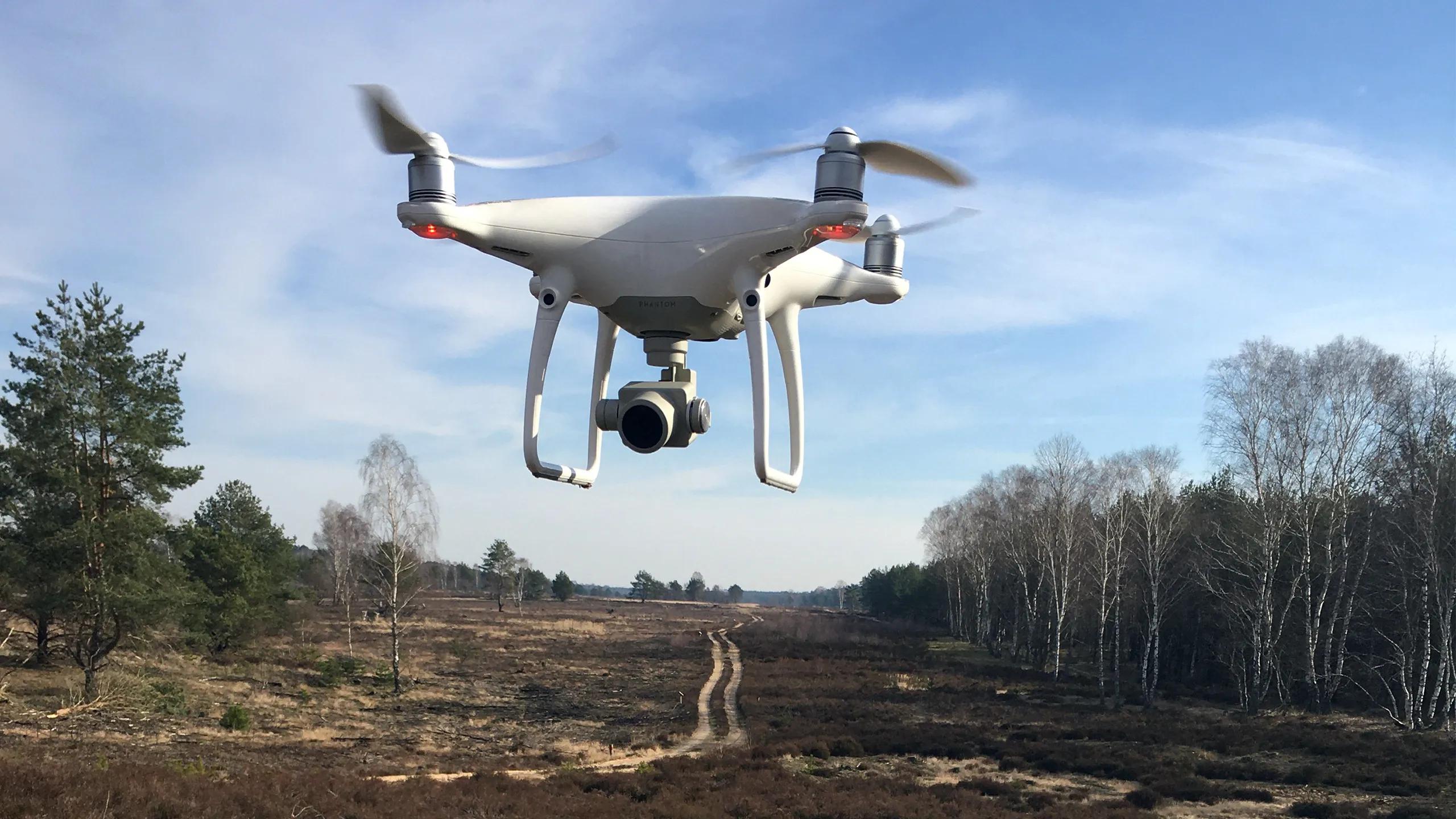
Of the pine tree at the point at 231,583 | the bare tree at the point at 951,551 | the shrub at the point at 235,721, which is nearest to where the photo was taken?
the shrub at the point at 235,721

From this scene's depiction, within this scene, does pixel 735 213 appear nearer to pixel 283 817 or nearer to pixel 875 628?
pixel 283 817

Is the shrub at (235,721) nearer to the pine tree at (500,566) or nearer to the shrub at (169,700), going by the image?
the shrub at (169,700)

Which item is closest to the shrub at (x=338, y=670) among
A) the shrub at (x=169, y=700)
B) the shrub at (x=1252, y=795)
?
the shrub at (x=169, y=700)

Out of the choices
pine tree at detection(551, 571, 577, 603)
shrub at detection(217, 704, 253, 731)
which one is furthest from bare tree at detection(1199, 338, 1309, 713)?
pine tree at detection(551, 571, 577, 603)

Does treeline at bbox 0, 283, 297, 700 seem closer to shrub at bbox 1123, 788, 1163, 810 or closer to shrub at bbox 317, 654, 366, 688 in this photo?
shrub at bbox 317, 654, 366, 688

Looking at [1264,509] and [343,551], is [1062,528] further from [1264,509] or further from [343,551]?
[343,551]

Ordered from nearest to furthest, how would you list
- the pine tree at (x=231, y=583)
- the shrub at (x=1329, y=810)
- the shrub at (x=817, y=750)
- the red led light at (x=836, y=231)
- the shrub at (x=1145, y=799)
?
the red led light at (x=836, y=231)
the shrub at (x=1329, y=810)
the shrub at (x=1145, y=799)
the shrub at (x=817, y=750)
the pine tree at (x=231, y=583)

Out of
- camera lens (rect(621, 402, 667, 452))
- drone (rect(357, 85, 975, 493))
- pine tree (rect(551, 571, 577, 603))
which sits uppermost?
drone (rect(357, 85, 975, 493))
